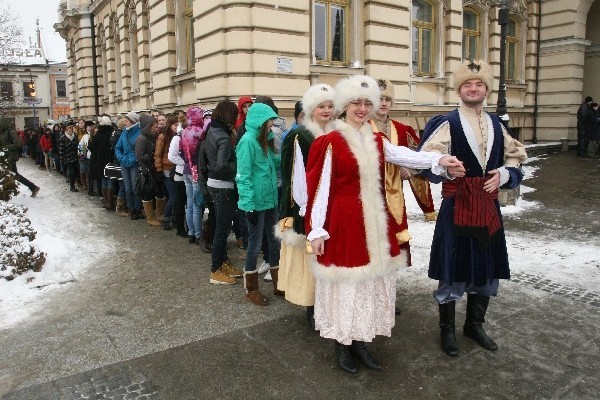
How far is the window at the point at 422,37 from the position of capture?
579 inches

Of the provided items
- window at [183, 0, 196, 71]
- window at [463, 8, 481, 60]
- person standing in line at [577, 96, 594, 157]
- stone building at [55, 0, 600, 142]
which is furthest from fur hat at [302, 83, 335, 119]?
person standing in line at [577, 96, 594, 157]

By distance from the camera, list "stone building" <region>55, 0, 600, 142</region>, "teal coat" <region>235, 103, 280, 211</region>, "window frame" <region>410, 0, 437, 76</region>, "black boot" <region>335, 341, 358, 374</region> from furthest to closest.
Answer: "window frame" <region>410, 0, 437, 76</region> < "stone building" <region>55, 0, 600, 142</region> < "teal coat" <region>235, 103, 280, 211</region> < "black boot" <region>335, 341, 358, 374</region>

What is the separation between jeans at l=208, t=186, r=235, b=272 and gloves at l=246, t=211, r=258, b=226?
59cm

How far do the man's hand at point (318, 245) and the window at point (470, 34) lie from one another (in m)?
Result: 15.0

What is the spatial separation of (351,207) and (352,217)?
73mm

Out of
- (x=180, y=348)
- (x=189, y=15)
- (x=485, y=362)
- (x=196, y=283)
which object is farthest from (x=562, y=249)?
(x=189, y=15)

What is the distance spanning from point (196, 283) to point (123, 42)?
53.4 feet

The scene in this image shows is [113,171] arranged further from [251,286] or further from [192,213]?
[251,286]

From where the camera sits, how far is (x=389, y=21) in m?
12.9

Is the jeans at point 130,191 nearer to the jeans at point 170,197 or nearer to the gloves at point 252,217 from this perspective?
the jeans at point 170,197

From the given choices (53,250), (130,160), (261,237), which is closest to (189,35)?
(130,160)

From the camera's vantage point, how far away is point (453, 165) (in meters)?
3.43

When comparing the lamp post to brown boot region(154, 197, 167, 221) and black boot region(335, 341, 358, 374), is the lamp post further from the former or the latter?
black boot region(335, 341, 358, 374)

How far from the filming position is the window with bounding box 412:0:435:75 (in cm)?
1471
